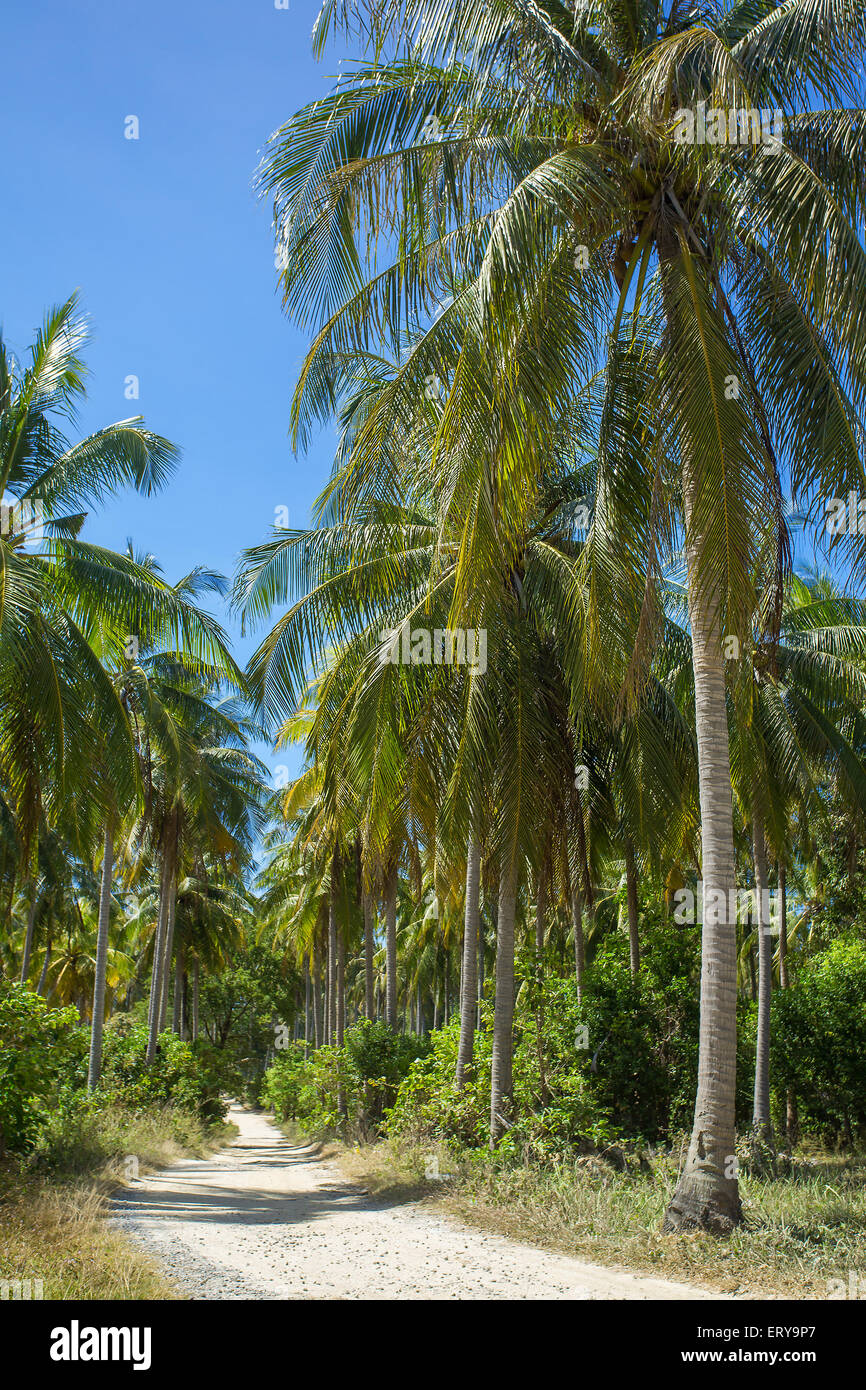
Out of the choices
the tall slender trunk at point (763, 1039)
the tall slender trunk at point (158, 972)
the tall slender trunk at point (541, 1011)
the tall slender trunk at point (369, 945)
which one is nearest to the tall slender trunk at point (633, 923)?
the tall slender trunk at point (541, 1011)

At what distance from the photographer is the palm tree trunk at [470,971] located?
41.7 ft

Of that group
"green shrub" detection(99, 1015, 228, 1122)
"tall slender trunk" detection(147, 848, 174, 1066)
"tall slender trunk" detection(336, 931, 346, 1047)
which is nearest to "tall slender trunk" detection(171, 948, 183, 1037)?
"green shrub" detection(99, 1015, 228, 1122)

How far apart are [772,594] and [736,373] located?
2432 millimetres

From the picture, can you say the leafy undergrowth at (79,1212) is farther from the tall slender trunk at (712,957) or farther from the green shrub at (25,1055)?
the tall slender trunk at (712,957)

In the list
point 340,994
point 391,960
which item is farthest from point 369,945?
point 340,994

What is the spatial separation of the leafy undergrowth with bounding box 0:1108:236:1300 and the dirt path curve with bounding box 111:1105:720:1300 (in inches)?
14.6

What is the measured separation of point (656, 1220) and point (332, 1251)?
9.12 feet

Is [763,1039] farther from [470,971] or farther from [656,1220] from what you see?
[656,1220]

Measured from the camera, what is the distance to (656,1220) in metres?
7.32

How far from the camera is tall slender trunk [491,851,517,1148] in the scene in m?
11.3

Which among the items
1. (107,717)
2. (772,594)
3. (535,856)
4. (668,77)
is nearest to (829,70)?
(668,77)

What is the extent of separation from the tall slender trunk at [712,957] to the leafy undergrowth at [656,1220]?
27 centimetres

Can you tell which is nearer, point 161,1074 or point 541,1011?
point 541,1011

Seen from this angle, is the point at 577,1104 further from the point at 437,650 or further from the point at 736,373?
the point at 736,373
